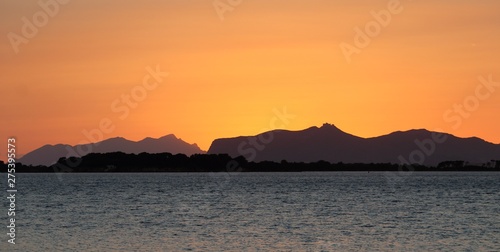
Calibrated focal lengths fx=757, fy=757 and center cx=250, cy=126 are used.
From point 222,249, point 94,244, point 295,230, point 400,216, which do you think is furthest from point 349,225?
point 94,244

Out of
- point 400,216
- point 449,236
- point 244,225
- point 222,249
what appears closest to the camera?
point 222,249

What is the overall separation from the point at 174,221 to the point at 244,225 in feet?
24.8

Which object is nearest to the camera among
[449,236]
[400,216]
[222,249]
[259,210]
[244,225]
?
[222,249]

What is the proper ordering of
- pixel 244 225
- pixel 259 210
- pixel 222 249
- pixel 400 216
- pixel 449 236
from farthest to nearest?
pixel 259 210
pixel 400 216
pixel 244 225
pixel 449 236
pixel 222 249

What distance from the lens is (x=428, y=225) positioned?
6550 cm

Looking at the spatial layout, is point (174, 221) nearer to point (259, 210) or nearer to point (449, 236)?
point (259, 210)

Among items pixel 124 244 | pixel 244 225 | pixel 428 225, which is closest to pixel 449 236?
pixel 428 225

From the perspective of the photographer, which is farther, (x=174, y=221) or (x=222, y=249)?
(x=174, y=221)

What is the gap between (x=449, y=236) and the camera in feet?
185

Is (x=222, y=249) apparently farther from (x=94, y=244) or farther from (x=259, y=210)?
(x=259, y=210)

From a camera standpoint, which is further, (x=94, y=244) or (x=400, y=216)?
(x=400, y=216)

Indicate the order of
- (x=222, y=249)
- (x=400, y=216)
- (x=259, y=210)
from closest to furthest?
(x=222, y=249)
(x=400, y=216)
(x=259, y=210)

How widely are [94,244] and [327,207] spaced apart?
4323 cm

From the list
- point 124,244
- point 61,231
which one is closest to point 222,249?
point 124,244
